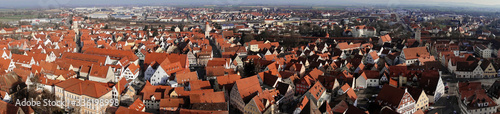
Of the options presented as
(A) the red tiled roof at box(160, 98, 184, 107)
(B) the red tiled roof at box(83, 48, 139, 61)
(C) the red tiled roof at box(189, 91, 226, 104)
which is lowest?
(A) the red tiled roof at box(160, 98, 184, 107)

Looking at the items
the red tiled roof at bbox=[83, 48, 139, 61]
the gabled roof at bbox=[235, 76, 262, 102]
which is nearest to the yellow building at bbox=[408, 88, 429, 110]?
the gabled roof at bbox=[235, 76, 262, 102]

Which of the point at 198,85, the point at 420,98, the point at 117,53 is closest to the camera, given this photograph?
the point at 420,98

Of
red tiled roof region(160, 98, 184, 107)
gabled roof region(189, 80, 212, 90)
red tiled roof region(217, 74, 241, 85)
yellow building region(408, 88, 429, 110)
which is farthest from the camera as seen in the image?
red tiled roof region(217, 74, 241, 85)

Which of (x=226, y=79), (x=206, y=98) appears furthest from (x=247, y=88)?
(x=226, y=79)

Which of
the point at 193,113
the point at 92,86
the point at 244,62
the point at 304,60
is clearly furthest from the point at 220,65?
the point at 193,113

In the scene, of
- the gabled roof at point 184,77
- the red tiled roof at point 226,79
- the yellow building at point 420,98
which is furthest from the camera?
the gabled roof at point 184,77

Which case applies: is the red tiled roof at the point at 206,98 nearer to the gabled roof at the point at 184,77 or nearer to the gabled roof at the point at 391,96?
the gabled roof at the point at 184,77

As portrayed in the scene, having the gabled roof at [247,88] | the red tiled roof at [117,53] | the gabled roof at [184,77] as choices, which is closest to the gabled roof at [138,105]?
the gabled roof at [184,77]

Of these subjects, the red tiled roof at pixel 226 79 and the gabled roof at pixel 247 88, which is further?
the red tiled roof at pixel 226 79

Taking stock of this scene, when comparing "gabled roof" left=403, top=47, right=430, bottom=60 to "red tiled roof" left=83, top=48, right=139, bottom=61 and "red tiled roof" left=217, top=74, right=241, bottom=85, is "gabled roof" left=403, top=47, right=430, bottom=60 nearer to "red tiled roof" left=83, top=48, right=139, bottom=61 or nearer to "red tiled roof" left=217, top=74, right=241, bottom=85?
"red tiled roof" left=217, top=74, right=241, bottom=85

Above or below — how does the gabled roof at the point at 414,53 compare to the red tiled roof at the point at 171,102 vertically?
above

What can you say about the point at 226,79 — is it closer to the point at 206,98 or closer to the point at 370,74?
the point at 206,98
